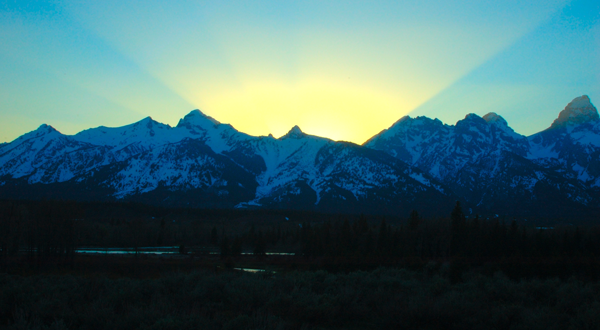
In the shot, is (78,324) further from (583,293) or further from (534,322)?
(583,293)

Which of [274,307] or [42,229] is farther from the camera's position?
[42,229]

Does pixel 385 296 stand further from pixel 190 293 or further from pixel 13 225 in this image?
pixel 13 225

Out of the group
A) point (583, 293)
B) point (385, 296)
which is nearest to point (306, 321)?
point (385, 296)

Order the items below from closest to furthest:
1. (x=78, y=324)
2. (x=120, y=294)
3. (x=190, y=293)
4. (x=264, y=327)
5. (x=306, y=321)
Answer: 1. (x=264, y=327)
2. (x=78, y=324)
3. (x=306, y=321)
4. (x=120, y=294)
5. (x=190, y=293)

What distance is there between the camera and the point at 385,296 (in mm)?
21391

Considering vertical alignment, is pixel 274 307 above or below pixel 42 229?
below

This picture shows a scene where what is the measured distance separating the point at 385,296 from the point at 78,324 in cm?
1357

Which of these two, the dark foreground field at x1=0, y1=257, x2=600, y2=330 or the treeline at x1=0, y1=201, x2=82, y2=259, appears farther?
the treeline at x1=0, y1=201, x2=82, y2=259

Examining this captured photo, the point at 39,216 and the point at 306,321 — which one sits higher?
the point at 39,216

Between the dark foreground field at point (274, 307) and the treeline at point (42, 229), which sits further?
the treeline at point (42, 229)

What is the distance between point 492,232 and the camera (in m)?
78.5

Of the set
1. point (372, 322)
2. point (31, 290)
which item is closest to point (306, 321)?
point (372, 322)

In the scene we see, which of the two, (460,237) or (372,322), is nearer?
(372,322)

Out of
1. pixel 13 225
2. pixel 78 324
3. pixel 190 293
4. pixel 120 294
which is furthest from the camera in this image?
pixel 13 225
